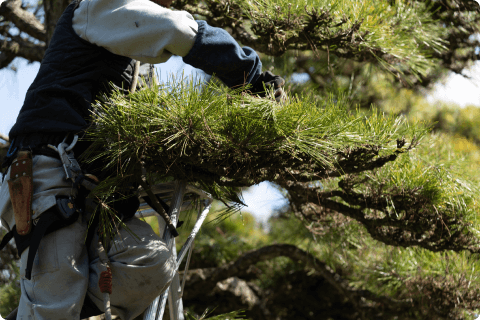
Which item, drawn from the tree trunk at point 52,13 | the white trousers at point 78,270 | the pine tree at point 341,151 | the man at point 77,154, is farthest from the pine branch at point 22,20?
the white trousers at point 78,270

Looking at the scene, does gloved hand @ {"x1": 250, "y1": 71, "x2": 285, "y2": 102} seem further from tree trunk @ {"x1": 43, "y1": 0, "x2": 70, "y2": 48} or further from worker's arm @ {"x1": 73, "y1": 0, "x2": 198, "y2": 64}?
tree trunk @ {"x1": 43, "y1": 0, "x2": 70, "y2": 48}

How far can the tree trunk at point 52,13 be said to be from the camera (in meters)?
1.41

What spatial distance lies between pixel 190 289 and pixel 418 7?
51.8 inches

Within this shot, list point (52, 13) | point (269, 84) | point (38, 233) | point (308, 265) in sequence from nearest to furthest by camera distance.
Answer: point (38, 233) < point (269, 84) < point (52, 13) < point (308, 265)

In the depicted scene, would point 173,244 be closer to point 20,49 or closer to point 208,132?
point 208,132

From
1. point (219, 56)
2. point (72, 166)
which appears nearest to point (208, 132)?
point (219, 56)

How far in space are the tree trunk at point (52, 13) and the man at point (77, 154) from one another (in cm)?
72

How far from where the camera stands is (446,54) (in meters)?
1.56

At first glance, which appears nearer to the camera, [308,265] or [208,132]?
[208,132]

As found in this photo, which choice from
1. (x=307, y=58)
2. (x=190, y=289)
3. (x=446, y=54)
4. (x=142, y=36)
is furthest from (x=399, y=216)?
(x=307, y=58)

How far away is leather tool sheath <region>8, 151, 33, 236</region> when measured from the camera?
69 centimetres

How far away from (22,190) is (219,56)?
377 millimetres

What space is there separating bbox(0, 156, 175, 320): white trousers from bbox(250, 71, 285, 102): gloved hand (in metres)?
0.31

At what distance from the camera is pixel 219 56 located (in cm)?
71
